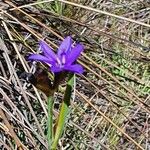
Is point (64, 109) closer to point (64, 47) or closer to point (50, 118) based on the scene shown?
point (50, 118)

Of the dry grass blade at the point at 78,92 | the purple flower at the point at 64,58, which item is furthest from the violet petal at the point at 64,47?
the dry grass blade at the point at 78,92

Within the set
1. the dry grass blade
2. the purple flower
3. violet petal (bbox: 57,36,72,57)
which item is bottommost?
the dry grass blade

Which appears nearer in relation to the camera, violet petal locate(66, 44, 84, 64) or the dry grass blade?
violet petal locate(66, 44, 84, 64)

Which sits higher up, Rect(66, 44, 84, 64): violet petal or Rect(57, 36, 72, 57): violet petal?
Rect(66, 44, 84, 64): violet petal

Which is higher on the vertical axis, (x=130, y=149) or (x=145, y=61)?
(x=145, y=61)

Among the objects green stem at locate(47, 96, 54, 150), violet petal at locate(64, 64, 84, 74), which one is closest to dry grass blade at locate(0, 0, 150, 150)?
green stem at locate(47, 96, 54, 150)

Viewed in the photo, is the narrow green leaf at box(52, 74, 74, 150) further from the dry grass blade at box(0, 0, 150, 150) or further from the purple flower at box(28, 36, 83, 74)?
the dry grass blade at box(0, 0, 150, 150)

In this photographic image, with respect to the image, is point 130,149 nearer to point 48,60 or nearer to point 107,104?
point 107,104

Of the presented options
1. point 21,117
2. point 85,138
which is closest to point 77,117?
point 85,138
